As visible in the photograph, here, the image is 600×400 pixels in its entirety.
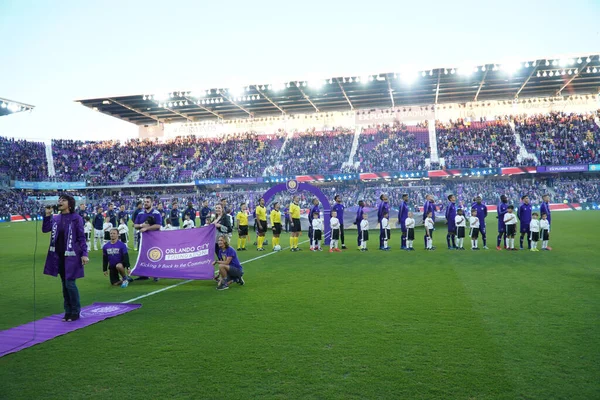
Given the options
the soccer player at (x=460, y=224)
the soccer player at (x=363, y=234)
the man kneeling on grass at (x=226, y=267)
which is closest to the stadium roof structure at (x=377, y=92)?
the soccer player at (x=460, y=224)

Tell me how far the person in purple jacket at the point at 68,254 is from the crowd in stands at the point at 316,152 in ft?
124

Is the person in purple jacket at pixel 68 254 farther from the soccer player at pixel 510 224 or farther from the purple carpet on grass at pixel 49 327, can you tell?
the soccer player at pixel 510 224

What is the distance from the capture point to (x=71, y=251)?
6.79m

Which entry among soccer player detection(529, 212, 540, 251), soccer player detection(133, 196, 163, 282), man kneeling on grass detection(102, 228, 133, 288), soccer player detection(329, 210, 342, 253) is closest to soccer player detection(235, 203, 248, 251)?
soccer player detection(329, 210, 342, 253)

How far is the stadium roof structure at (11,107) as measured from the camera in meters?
39.7

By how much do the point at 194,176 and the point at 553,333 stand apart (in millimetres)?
44825

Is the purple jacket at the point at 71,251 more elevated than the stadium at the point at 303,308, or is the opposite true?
the purple jacket at the point at 71,251

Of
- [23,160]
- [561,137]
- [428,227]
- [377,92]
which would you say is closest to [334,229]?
[428,227]

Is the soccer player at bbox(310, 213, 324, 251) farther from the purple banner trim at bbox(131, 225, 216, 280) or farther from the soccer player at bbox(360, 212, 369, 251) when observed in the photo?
the purple banner trim at bbox(131, 225, 216, 280)

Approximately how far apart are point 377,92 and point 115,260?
38621 mm

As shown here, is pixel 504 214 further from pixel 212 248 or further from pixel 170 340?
pixel 170 340

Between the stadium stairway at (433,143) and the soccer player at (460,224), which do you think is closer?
the soccer player at (460,224)

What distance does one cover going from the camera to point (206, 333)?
584 centimetres

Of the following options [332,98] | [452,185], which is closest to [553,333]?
[452,185]
